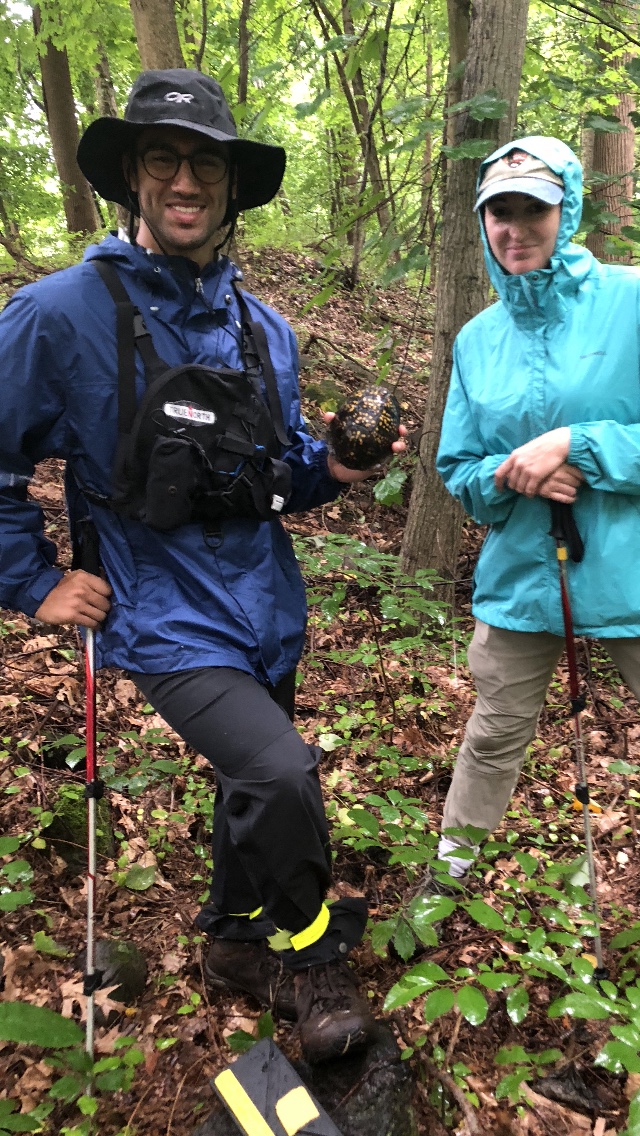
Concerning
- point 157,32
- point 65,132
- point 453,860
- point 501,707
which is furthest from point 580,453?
point 65,132

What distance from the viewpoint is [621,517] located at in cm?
238

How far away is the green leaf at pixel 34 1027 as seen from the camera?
165cm

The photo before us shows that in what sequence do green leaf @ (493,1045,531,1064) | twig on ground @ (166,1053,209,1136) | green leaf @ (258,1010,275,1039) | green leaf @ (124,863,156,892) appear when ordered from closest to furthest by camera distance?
green leaf @ (493,1045,531,1064), twig on ground @ (166,1053,209,1136), green leaf @ (258,1010,275,1039), green leaf @ (124,863,156,892)

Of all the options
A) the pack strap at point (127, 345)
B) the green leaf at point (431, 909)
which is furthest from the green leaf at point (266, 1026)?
the pack strap at point (127, 345)

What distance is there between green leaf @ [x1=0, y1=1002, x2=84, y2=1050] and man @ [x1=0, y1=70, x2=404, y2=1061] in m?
0.60

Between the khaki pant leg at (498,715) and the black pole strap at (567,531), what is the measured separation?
1.21 ft

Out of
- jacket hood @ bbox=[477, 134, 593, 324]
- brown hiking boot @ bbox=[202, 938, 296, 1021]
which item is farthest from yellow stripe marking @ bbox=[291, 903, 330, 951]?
jacket hood @ bbox=[477, 134, 593, 324]

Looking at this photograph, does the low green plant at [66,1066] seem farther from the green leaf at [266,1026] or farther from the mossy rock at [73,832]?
the mossy rock at [73,832]

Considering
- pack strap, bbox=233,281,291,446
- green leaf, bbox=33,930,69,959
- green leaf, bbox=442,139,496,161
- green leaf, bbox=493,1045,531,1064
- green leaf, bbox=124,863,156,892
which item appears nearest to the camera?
green leaf, bbox=493,1045,531,1064

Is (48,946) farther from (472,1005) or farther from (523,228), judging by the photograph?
(523,228)

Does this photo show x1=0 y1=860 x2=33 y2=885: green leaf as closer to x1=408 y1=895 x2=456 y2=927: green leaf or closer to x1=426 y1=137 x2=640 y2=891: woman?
x1=408 y1=895 x2=456 y2=927: green leaf

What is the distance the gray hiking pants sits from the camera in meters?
2.60

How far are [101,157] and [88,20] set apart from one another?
5.14 metres

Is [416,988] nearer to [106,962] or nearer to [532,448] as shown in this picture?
[106,962]
